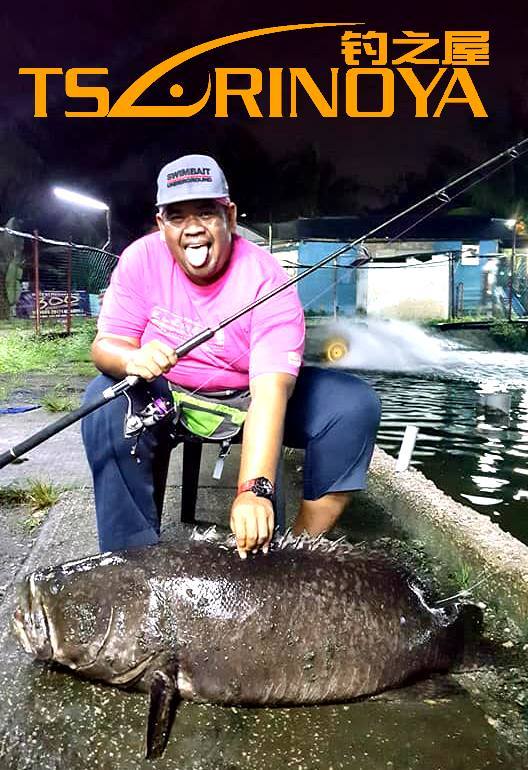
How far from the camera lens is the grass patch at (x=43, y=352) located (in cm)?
1159

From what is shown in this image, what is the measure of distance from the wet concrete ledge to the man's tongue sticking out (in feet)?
5.96

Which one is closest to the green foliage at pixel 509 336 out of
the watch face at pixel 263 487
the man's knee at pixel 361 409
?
the man's knee at pixel 361 409

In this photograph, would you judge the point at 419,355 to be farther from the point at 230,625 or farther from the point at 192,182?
the point at 230,625

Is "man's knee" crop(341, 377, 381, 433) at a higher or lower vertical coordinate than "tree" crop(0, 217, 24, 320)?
lower

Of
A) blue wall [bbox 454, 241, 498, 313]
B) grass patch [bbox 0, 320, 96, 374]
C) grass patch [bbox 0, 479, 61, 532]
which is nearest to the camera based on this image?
grass patch [bbox 0, 479, 61, 532]

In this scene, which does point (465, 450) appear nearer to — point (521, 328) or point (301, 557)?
point (301, 557)

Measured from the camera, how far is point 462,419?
346 inches

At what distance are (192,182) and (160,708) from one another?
6.62ft

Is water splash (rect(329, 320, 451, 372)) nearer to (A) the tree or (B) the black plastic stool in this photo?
(A) the tree

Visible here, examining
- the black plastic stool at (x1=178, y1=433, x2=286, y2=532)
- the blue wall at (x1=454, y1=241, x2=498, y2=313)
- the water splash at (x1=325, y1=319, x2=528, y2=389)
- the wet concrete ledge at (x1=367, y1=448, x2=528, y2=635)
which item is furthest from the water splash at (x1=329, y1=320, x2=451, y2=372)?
the black plastic stool at (x1=178, y1=433, x2=286, y2=532)

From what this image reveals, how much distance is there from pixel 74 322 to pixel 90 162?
1180 inches

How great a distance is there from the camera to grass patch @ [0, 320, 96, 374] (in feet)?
38.0

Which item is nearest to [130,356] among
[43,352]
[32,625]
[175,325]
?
[175,325]

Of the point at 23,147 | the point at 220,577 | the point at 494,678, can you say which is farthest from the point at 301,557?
the point at 23,147
